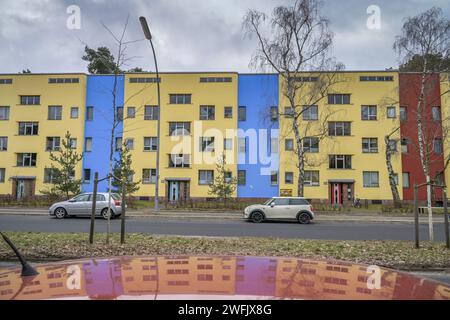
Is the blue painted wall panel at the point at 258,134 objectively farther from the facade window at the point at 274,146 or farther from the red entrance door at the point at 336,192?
the red entrance door at the point at 336,192

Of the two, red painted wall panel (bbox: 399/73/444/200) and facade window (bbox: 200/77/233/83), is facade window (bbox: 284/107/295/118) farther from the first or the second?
red painted wall panel (bbox: 399/73/444/200)

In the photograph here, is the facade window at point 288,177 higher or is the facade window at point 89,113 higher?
the facade window at point 89,113

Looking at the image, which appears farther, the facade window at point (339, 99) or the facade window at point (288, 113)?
the facade window at point (339, 99)

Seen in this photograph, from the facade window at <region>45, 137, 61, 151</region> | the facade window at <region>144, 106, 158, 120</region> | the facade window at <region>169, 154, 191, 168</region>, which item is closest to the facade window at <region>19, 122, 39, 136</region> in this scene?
the facade window at <region>45, 137, 61, 151</region>

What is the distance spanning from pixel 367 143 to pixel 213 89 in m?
17.1

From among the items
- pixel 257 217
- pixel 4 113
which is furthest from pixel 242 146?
pixel 4 113

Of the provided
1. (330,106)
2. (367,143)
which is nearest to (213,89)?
(330,106)

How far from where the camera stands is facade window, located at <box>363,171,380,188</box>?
40.2 meters

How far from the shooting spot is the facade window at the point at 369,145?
4097 centimetres

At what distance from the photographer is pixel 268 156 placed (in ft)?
135

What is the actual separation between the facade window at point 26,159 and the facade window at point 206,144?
18.4m

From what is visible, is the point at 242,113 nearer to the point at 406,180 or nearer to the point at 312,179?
the point at 312,179

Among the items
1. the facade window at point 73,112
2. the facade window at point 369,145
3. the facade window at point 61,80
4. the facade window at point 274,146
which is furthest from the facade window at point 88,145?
the facade window at point 369,145

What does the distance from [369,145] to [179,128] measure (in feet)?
65.3
